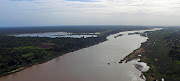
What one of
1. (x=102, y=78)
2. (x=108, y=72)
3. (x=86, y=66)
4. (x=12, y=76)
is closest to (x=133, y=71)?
(x=108, y=72)

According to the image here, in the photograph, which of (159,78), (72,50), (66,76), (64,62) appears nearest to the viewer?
(159,78)

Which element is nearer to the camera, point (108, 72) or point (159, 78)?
point (159, 78)

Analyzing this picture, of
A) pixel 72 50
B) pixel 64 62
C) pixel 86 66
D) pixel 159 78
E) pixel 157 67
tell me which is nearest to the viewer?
pixel 159 78

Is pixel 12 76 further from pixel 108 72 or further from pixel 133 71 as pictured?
pixel 133 71

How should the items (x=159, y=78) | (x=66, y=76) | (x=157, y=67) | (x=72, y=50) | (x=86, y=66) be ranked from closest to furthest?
(x=159, y=78)
(x=66, y=76)
(x=157, y=67)
(x=86, y=66)
(x=72, y=50)

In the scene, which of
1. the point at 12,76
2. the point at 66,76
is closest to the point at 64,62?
the point at 66,76

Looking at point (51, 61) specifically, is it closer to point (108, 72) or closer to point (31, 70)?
point (31, 70)

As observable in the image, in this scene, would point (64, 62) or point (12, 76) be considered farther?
point (64, 62)

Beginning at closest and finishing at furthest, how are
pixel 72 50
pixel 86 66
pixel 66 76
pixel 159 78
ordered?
1. pixel 159 78
2. pixel 66 76
3. pixel 86 66
4. pixel 72 50
